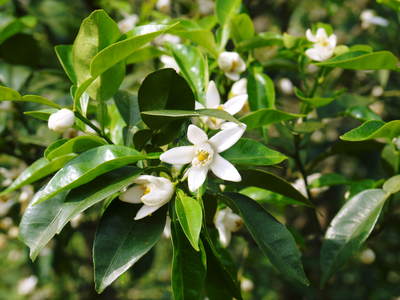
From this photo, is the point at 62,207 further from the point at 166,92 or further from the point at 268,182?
the point at 268,182

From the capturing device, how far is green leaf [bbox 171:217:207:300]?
88cm

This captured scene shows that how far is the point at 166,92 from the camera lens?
96 cm

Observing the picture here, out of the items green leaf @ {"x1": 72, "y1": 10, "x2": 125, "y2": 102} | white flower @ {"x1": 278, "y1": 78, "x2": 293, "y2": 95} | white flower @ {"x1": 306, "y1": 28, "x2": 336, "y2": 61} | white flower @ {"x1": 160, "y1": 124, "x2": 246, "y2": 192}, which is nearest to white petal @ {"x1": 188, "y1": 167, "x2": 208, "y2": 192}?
white flower @ {"x1": 160, "y1": 124, "x2": 246, "y2": 192}

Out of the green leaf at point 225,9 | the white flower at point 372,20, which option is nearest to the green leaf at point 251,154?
the green leaf at point 225,9

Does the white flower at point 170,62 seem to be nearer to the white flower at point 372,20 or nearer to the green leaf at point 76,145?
the green leaf at point 76,145

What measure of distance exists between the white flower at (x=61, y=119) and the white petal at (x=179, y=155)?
0.21 metres

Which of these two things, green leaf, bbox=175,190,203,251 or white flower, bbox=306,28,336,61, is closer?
green leaf, bbox=175,190,203,251

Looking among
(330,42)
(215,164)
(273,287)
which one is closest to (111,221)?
(215,164)

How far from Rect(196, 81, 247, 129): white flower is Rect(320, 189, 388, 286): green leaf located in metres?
0.32

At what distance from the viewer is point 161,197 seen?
2.99 ft

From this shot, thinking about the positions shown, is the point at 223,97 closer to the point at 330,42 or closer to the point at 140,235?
the point at 330,42

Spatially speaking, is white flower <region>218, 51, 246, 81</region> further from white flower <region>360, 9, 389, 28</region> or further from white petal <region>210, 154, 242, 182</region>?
white flower <region>360, 9, 389, 28</region>

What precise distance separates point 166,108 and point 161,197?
6.7 inches

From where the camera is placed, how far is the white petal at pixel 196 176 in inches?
35.5
